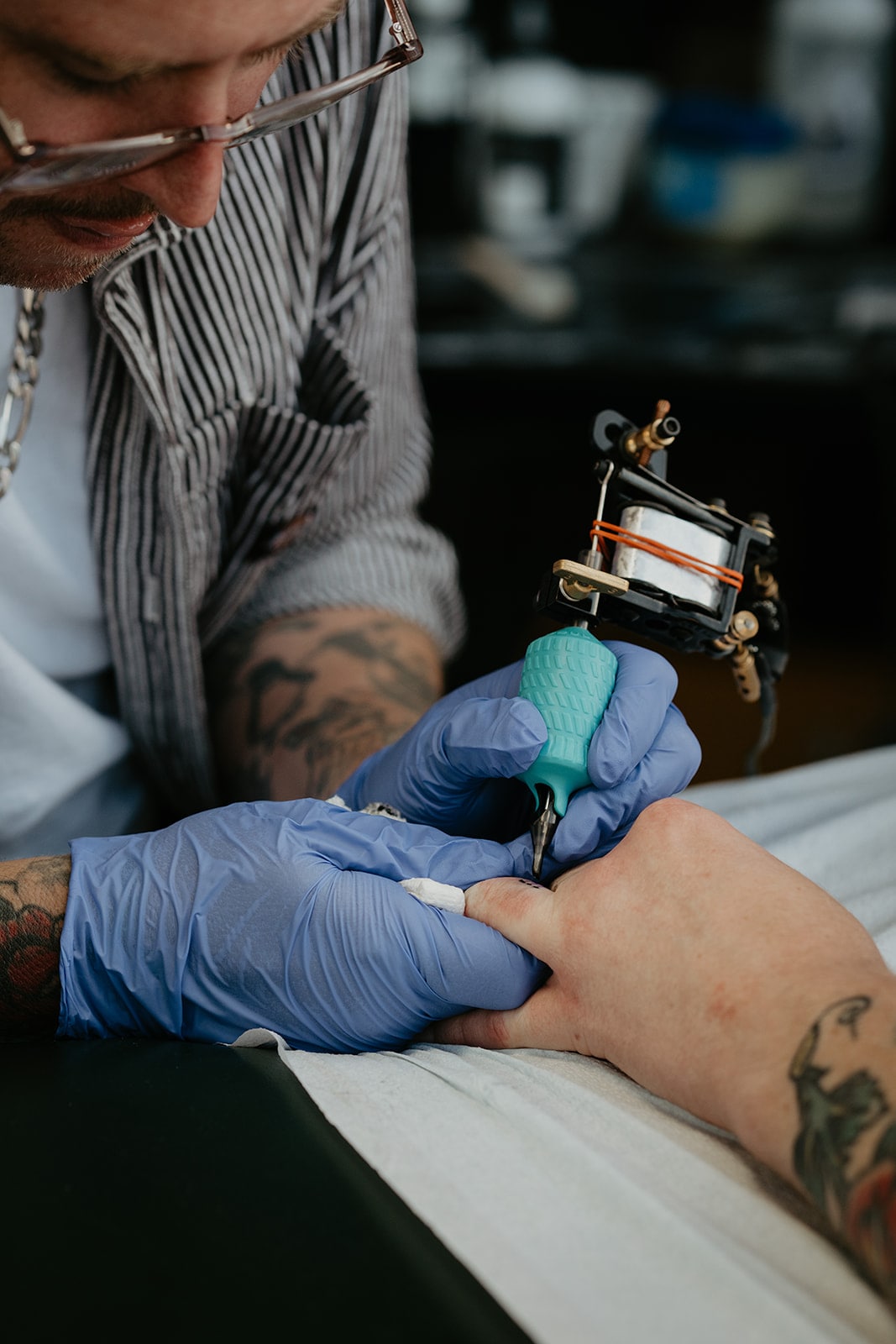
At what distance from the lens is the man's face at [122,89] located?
742 mm

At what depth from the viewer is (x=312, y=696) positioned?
1.34 metres

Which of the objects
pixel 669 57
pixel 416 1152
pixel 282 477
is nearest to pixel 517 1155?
pixel 416 1152

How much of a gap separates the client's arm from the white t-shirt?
0.54 m

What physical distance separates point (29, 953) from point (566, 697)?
1.54 feet

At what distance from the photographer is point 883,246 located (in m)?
3.20

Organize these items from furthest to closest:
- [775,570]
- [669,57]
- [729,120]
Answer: [669,57]
[775,570]
[729,120]

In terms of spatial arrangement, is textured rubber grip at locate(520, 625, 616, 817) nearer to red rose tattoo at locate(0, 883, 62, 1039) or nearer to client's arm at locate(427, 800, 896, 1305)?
client's arm at locate(427, 800, 896, 1305)

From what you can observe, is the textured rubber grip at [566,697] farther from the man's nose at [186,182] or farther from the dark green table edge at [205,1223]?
the man's nose at [186,182]

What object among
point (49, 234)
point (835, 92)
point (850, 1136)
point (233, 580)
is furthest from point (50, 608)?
point (835, 92)

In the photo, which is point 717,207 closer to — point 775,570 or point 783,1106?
point 775,570

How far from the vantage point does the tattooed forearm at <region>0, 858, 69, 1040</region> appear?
36.2 inches

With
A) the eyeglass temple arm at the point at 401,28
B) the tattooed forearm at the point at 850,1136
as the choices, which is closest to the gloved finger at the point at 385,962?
the tattooed forearm at the point at 850,1136

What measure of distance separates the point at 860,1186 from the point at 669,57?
3399 mm

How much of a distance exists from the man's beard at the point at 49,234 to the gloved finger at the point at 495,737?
0.49m
